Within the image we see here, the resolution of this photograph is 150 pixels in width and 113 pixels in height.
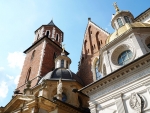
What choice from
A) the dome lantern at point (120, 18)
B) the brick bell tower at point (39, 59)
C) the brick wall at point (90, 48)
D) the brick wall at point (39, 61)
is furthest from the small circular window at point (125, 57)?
the brick wall at point (39, 61)

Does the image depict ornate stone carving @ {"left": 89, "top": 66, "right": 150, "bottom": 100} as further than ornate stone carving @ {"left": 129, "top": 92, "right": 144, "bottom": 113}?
Yes

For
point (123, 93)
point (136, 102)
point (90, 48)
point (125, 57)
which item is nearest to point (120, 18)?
point (125, 57)

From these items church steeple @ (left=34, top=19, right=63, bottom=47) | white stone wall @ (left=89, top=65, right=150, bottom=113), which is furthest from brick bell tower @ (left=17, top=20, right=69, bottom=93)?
white stone wall @ (left=89, top=65, right=150, bottom=113)

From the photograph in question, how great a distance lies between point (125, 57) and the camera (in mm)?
11289

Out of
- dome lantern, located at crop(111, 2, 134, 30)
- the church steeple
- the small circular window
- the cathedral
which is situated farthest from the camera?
the church steeple

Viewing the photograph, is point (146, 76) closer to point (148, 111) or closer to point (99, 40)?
point (148, 111)

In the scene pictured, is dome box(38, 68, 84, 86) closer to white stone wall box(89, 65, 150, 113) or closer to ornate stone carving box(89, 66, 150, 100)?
ornate stone carving box(89, 66, 150, 100)

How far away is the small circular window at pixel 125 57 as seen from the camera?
36.0 ft

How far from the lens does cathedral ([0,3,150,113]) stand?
882 centimetres

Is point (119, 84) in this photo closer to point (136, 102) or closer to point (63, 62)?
point (136, 102)

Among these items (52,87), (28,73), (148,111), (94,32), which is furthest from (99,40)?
(148,111)

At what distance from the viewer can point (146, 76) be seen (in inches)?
339

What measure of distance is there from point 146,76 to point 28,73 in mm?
17497

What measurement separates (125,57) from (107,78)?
234 centimetres
